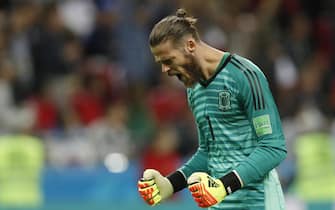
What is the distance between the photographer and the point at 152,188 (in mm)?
6211

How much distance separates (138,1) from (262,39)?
178 cm

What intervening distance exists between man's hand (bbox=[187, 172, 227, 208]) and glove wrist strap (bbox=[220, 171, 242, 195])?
0.02m

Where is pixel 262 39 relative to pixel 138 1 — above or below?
below

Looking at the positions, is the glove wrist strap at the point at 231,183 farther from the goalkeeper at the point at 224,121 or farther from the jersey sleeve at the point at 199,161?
the jersey sleeve at the point at 199,161

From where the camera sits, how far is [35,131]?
12.9 m

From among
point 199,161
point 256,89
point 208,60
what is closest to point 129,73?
point 199,161

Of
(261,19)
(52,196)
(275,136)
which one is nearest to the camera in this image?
(275,136)

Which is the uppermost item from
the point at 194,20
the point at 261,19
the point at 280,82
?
the point at 261,19

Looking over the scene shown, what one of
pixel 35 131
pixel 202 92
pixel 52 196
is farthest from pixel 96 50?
pixel 202 92

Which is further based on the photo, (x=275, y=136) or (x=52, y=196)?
(x=52, y=196)

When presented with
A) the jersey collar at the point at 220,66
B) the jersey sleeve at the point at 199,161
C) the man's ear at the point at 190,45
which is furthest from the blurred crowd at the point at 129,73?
the man's ear at the point at 190,45

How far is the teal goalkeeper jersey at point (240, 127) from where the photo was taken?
5938 millimetres

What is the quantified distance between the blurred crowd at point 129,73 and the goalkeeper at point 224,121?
5726mm

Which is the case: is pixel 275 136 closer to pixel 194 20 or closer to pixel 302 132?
pixel 194 20
